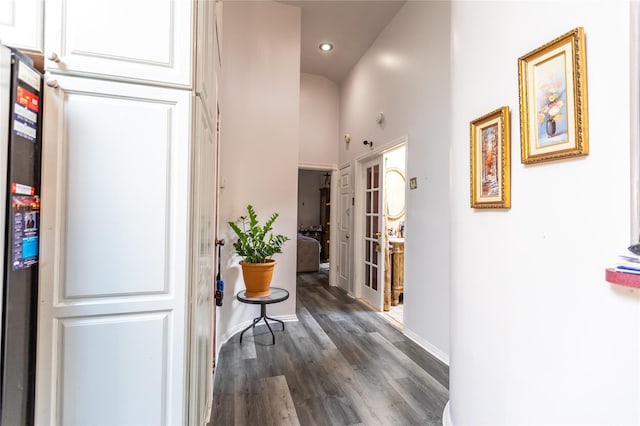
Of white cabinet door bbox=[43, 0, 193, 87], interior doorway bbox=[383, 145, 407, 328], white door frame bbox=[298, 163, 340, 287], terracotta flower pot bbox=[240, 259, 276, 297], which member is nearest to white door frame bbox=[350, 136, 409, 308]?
interior doorway bbox=[383, 145, 407, 328]

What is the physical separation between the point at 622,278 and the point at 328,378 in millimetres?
1938

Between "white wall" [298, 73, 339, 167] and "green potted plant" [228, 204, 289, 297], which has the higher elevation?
Answer: "white wall" [298, 73, 339, 167]

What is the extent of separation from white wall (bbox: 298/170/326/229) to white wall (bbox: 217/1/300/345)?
5600 millimetres

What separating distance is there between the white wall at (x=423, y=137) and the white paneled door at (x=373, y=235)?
0.56 metres

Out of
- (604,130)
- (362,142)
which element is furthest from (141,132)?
(362,142)

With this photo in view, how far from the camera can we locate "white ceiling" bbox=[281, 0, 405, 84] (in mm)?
3336

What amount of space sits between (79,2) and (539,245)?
1.88 m

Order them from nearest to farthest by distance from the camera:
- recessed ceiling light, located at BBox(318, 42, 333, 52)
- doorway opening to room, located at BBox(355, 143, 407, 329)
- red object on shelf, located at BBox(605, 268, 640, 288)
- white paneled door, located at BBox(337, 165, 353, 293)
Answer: red object on shelf, located at BBox(605, 268, 640, 288) → doorway opening to room, located at BBox(355, 143, 407, 329) → recessed ceiling light, located at BBox(318, 42, 333, 52) → white paneled door, located at BBox(337, 165, 353, 293)

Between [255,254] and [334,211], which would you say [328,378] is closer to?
[255,254]

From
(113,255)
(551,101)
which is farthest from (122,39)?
(551,101)

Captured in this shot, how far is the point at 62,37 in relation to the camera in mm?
977

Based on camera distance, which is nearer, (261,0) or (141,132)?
(141,132)

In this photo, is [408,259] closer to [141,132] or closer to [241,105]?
[241,105]

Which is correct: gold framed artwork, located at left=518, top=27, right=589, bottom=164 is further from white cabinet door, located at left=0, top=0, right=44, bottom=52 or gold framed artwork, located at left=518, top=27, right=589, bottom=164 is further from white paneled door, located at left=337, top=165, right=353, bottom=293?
white paneled door, located at left=337, top=165, right=353, bottom=293
